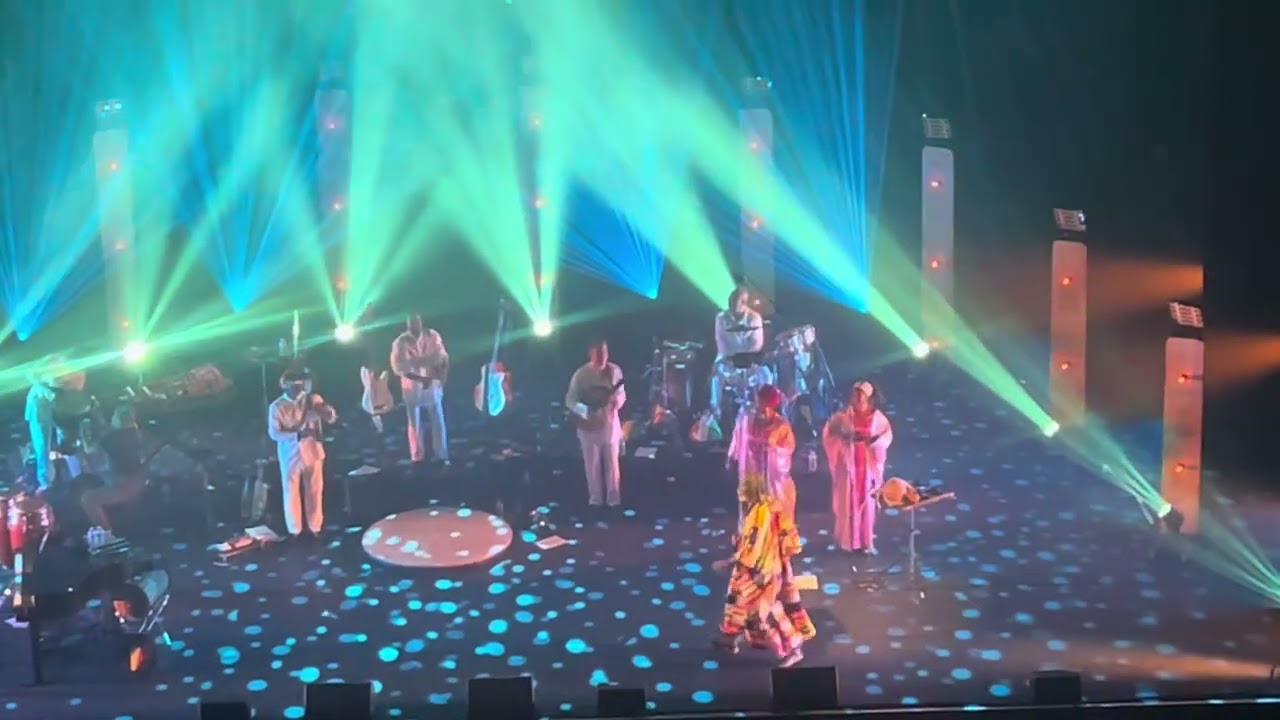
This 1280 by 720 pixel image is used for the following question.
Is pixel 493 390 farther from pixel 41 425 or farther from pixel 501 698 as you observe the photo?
pixel 501 698

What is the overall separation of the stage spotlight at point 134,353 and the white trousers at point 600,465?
3.50m

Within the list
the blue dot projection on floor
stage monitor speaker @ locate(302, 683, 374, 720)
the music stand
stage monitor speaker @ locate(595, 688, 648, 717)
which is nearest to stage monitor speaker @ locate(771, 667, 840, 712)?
the blue dot projection on floor

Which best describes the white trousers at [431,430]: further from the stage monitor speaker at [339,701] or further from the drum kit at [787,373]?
the stage monitor speaker at [339,701]

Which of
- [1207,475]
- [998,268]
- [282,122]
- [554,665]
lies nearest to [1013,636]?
[1207,475]

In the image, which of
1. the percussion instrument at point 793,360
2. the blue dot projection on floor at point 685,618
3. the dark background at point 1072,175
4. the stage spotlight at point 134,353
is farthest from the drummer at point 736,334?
the stage spotlight at point 134,353

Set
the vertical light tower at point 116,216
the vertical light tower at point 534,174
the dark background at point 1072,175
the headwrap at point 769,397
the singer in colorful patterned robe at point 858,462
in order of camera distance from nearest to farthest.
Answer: the headwrap at point 769,397, the singer in colorful patterned robe at point 858,462, the dark background at point 1072,175, the vertical light tower at point 116,216, the vertical light tower at point 534,174

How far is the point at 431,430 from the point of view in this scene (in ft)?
31.6

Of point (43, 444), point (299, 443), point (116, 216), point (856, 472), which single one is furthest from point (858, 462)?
point (116, 216)

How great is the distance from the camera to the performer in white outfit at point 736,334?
9.80 m

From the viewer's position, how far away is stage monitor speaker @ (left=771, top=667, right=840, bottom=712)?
6.68 metres

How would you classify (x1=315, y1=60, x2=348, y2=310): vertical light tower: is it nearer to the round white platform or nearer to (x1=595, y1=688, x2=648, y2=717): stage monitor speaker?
the round white platform

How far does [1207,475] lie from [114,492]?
281 inches

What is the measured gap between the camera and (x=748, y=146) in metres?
10.5

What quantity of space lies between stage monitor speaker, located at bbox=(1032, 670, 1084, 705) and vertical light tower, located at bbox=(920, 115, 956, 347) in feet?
13.0
